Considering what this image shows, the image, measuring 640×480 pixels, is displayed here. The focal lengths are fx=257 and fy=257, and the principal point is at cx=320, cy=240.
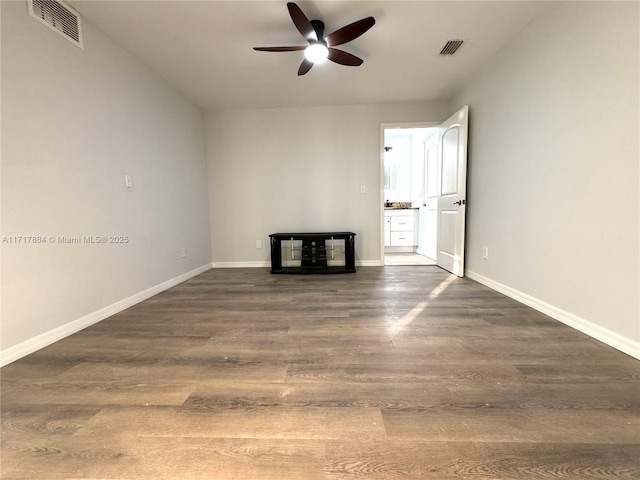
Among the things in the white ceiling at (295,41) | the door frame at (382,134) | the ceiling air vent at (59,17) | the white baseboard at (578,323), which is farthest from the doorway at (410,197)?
the ceiling air vent at (59,17)

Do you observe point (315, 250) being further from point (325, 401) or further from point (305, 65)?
point (325, 401)

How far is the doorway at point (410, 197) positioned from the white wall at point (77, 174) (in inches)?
123

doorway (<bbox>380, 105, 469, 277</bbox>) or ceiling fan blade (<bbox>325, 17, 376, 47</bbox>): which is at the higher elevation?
ceiling fan blade (<bbox>325, 17, 376, 47</bbox>)

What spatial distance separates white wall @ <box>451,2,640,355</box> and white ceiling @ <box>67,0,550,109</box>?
387 mm

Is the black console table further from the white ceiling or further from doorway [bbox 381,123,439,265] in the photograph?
the white ceiling

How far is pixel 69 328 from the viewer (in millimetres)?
1747

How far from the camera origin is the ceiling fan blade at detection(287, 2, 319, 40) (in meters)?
1.68

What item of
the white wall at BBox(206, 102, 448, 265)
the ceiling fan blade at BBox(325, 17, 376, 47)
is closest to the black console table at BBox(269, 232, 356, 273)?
the white wall at BBox(206, 102, 448, 265)

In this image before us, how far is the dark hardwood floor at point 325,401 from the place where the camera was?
0.81 meters

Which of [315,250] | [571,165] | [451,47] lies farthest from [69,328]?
[451,47]

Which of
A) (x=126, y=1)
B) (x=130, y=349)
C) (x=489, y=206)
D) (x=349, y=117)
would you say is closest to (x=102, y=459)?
(x=130, y=349)

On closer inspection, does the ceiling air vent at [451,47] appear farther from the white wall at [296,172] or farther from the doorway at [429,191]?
the white wall at [296,172]

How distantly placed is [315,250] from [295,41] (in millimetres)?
2317

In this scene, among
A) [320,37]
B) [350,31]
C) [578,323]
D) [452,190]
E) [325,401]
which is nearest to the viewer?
[325,401]
